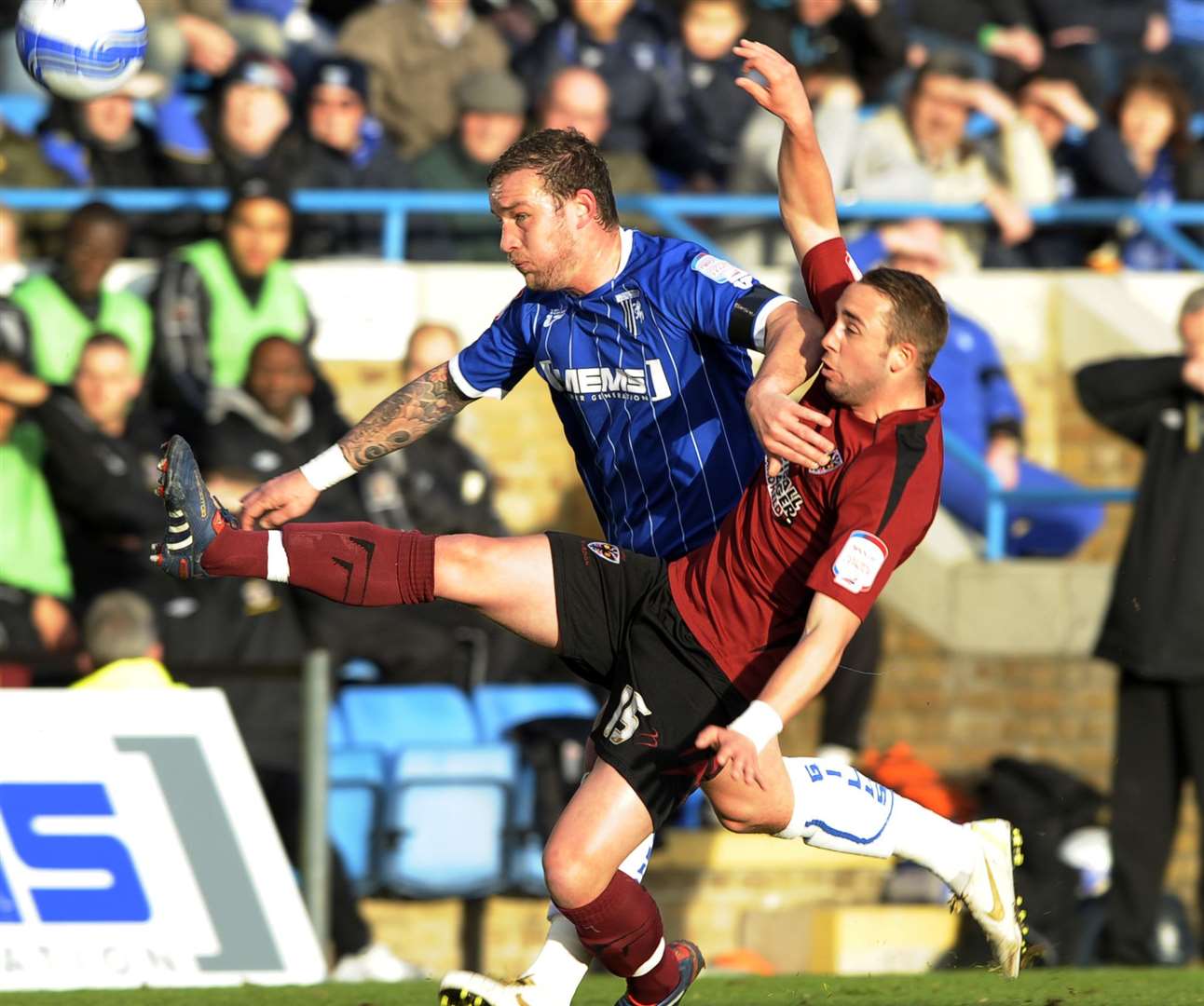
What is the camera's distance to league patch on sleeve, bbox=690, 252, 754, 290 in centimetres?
540

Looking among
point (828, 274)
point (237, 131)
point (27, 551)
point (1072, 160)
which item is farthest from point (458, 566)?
point (1072, 160)

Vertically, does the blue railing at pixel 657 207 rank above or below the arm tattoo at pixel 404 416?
below

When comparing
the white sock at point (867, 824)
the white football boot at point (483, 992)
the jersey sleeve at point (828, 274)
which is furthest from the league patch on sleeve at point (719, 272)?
the white football boot at point (483, 992)

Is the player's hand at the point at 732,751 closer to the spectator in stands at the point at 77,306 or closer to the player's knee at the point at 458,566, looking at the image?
the player's knee at the point at 458,566

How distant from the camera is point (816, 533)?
17.2ft

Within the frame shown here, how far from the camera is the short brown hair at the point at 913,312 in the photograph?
16.8 feet

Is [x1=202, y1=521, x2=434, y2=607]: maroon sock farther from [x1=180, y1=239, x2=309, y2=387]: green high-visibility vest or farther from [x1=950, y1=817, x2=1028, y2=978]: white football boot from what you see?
[x1=180, y1=239, x2=309, y2=387]: green high-visibility vest

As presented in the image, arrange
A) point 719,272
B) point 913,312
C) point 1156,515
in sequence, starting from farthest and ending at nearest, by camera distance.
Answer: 1. point 1156,515
2. point 719,272
3. point 913,312

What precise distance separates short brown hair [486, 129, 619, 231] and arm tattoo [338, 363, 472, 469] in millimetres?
725

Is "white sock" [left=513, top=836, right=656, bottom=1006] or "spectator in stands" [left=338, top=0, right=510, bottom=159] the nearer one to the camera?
"white sock" [left=513, top=836, right=656, bottom=1006]

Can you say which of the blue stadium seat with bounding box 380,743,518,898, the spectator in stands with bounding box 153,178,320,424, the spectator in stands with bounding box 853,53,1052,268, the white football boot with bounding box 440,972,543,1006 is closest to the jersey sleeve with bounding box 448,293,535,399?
the white football boot with bounding box 440,972,543,1006

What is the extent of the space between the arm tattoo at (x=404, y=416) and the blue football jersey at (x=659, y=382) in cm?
38

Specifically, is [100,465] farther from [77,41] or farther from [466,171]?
[466,171]

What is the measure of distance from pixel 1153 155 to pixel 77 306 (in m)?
5.82
